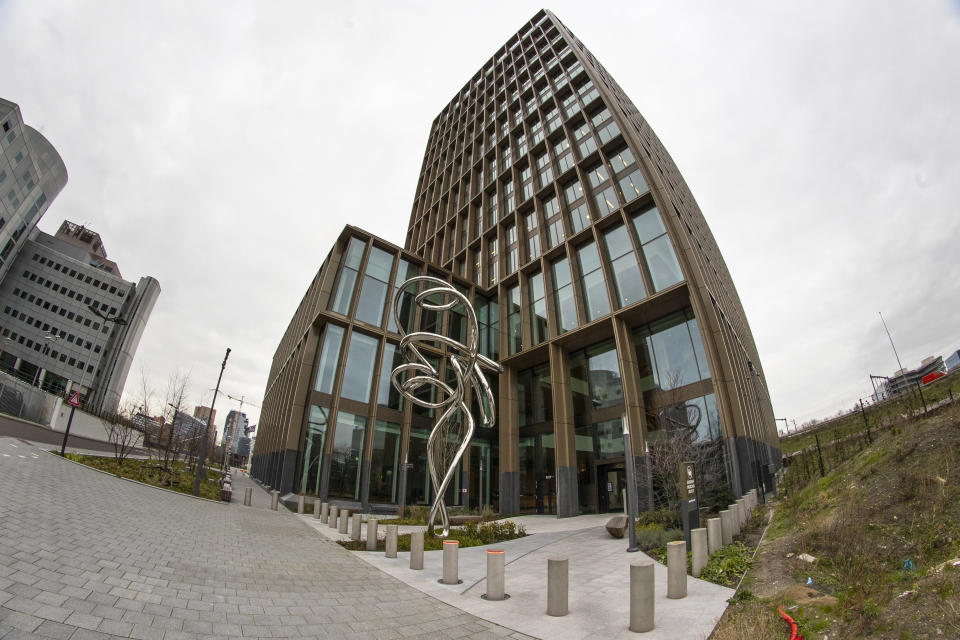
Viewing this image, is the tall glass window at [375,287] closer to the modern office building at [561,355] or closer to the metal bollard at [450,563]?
the modern office building at [561,355]

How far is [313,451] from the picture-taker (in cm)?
2300

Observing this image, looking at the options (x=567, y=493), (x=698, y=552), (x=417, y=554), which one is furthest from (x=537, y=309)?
(x=698, y=552)

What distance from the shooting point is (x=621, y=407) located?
22.8 meters

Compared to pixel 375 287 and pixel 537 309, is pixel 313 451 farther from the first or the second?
pixel 537 309

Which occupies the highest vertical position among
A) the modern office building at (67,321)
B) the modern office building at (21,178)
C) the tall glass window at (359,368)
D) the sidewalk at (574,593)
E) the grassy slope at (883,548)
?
the modern office building at (21,178)

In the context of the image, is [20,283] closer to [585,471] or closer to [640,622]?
[585,471]

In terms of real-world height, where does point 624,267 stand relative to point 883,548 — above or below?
above

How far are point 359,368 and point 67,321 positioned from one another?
82.9 meters

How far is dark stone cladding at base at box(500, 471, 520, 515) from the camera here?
81.7 feet

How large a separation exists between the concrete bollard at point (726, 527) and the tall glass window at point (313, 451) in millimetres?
19805

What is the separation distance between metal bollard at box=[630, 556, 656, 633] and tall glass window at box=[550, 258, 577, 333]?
2069cm

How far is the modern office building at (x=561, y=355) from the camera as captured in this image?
66.9ft

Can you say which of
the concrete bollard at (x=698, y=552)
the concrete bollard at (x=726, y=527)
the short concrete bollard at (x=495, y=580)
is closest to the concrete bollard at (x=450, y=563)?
the short concrete bollard at (x=495, y=580)

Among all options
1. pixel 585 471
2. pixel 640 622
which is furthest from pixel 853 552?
pixel 585 471
